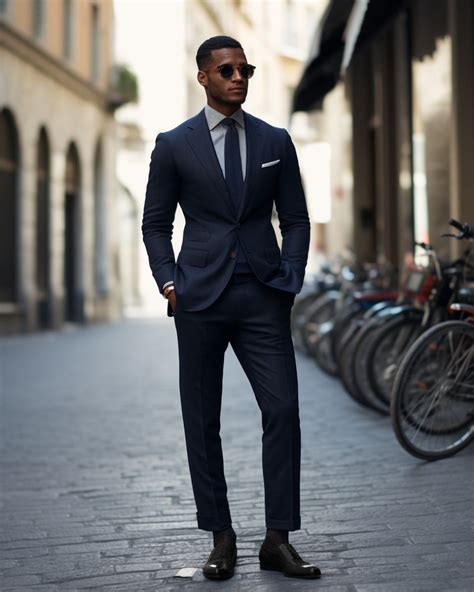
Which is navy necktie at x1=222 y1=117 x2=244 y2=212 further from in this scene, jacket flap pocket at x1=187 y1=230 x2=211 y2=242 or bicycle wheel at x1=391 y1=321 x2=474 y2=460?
bicycle wheel at x1=391 y1=321 x2=474 y2=460

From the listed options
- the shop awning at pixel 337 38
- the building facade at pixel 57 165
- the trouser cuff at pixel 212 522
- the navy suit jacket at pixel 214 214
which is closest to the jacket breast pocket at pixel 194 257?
the navy suit jacket at pixel 214 214

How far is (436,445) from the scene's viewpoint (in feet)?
21.4

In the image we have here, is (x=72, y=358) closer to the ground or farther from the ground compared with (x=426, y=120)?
closer to the ground

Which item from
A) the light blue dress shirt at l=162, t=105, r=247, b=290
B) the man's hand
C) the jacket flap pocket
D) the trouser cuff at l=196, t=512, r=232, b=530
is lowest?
the trouser cuff at l=196, t=512, r=232, b=530

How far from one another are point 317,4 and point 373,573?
55308mm

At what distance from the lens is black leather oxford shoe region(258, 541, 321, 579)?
4.20 metres

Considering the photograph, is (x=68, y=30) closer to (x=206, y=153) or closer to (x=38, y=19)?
(x=38, y=19)

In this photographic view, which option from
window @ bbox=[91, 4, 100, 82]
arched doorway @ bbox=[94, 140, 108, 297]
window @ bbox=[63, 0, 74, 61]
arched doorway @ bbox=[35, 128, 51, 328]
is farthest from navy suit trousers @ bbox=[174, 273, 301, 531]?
window @ bbox=[91, 4, 100, 82]

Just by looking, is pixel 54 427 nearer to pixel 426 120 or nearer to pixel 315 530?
pixel 315 530

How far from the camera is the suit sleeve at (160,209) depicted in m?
4.34

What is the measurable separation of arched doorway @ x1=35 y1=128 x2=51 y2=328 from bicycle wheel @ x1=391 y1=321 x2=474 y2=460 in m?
17.3

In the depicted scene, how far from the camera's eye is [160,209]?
4.40m

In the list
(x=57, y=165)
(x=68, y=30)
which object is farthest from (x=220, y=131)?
(x=68, y=30)

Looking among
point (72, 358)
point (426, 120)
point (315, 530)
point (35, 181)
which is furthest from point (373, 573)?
point (35, 181)
